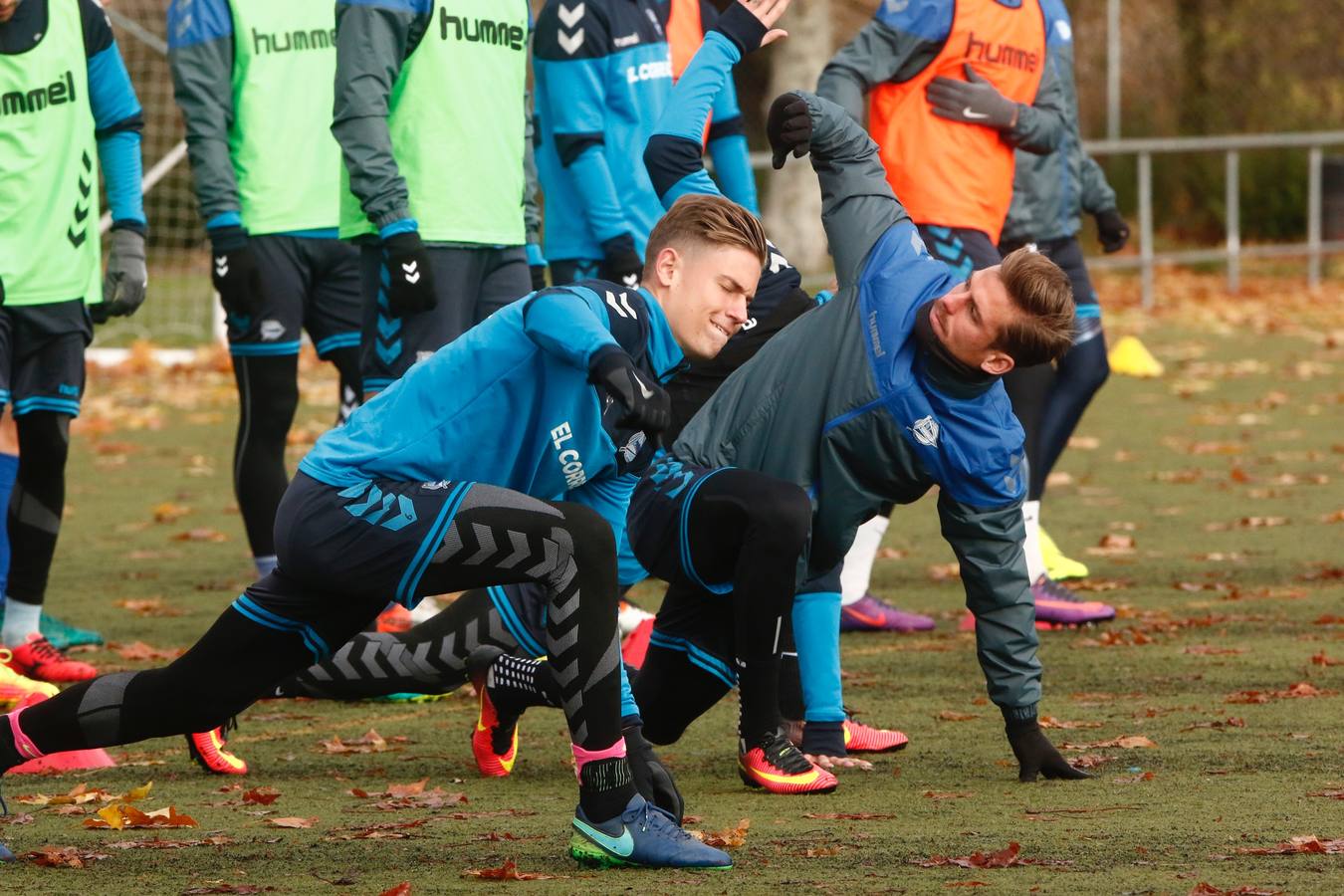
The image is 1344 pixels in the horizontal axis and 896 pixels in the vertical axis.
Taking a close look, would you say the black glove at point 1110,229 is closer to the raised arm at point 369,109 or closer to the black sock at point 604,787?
the raised arm at point 369,109

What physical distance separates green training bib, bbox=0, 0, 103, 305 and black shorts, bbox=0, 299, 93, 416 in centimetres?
5

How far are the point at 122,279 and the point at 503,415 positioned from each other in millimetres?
2885

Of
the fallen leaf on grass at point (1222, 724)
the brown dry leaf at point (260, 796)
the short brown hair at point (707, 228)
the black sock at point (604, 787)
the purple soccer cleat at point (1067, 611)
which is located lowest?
the purple soccer cleat at point (1067, 611)

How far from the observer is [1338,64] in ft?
75.0

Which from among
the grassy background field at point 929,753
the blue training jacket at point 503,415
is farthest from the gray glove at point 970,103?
the blue training jacket at point 503,415

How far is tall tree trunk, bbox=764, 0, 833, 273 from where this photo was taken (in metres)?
20.3

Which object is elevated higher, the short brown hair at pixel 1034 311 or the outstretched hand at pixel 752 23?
the outstretched hand at pixel 752 23

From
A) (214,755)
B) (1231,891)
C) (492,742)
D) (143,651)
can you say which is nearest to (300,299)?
(143,651)

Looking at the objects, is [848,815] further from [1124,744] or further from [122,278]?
[122,278]

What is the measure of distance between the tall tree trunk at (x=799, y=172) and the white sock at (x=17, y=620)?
14386 mm

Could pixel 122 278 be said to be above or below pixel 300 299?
above

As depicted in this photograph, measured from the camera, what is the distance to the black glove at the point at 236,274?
21.9 feet

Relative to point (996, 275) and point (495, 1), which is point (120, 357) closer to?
point (495, 1)

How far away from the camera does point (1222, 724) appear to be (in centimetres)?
516
